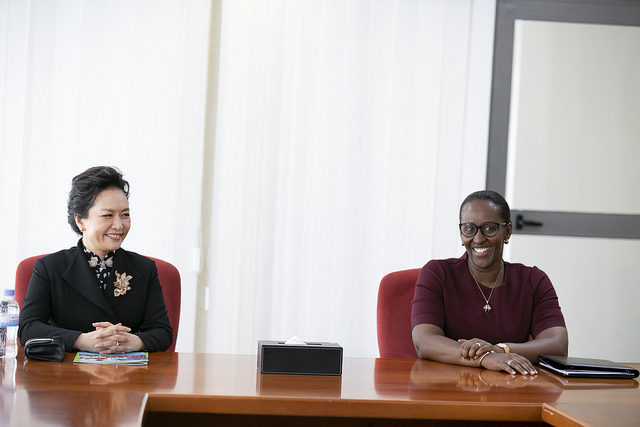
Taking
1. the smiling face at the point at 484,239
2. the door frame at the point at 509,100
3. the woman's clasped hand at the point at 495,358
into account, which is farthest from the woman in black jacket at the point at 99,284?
the door frame at the point at 509,100

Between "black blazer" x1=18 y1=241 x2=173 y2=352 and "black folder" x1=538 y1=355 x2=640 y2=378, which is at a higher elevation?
"black blazer" x1=18 y1=241 x2=173 y2=352

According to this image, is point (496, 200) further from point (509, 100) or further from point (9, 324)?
point (9, 324)

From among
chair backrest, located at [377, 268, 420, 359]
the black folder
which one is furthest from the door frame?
the black folder

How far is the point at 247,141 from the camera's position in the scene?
3900 millimetres

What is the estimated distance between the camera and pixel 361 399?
1.73 m

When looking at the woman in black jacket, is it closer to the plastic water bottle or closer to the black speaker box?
the plastic water bottle

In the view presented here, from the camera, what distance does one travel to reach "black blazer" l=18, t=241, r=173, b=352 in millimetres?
2252

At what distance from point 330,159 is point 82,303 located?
1.96 m

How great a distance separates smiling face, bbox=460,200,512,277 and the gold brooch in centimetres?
126

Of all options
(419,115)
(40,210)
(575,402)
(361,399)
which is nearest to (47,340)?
(361,399)

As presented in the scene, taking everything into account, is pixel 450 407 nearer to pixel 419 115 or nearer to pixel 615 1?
pixel 419 115

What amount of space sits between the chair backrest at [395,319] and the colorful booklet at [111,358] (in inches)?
38.6

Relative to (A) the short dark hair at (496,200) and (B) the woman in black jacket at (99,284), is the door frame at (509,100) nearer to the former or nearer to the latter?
(A) the short dark hair at (496,200)

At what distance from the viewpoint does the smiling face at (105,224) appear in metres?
2.40
